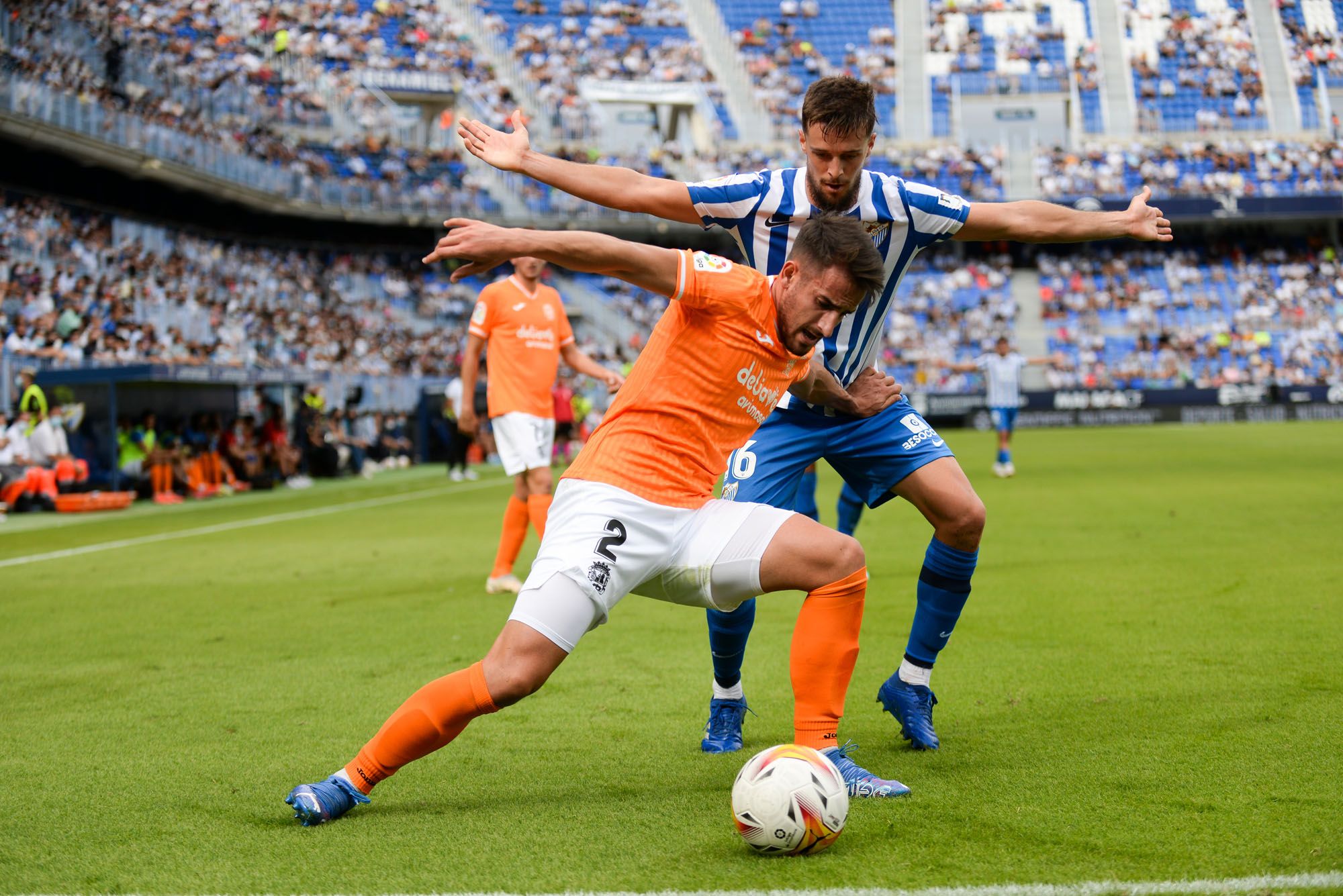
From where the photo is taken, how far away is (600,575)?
3.56 metres

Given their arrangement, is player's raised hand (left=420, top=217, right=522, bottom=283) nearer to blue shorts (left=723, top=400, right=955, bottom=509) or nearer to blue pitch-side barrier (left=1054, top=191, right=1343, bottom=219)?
blue shorts (left=723, top=400, right=955, bottom=509)

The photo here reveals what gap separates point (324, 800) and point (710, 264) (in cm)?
202

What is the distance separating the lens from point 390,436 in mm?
28859

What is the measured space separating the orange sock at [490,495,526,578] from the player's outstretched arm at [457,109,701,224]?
484 cm

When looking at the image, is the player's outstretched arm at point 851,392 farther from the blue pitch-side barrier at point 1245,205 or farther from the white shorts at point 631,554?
the blue pitch-side barrier at point 1245,205

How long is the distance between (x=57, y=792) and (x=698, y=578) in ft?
7.64

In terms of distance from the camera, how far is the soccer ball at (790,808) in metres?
3.32

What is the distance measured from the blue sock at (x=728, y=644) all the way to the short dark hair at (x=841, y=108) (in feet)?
5.84

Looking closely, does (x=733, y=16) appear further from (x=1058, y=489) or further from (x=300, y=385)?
(x=1058, y=489)

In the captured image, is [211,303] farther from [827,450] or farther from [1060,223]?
[1060,223]

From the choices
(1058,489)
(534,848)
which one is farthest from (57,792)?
(1058,489)

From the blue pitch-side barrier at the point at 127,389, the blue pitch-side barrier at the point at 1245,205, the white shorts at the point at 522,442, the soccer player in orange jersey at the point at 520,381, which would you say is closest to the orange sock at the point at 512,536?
the soccer player in orange jersey at the point at 520,381

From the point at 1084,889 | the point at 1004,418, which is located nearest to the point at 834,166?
the point at 1084,889

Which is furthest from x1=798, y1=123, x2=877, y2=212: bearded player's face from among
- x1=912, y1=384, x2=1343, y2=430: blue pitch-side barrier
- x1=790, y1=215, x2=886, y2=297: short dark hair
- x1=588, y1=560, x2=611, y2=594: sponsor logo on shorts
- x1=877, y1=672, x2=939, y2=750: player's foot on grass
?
x1=912, y1=384, x2=1343, y2=430: blue pitch-side barrier
